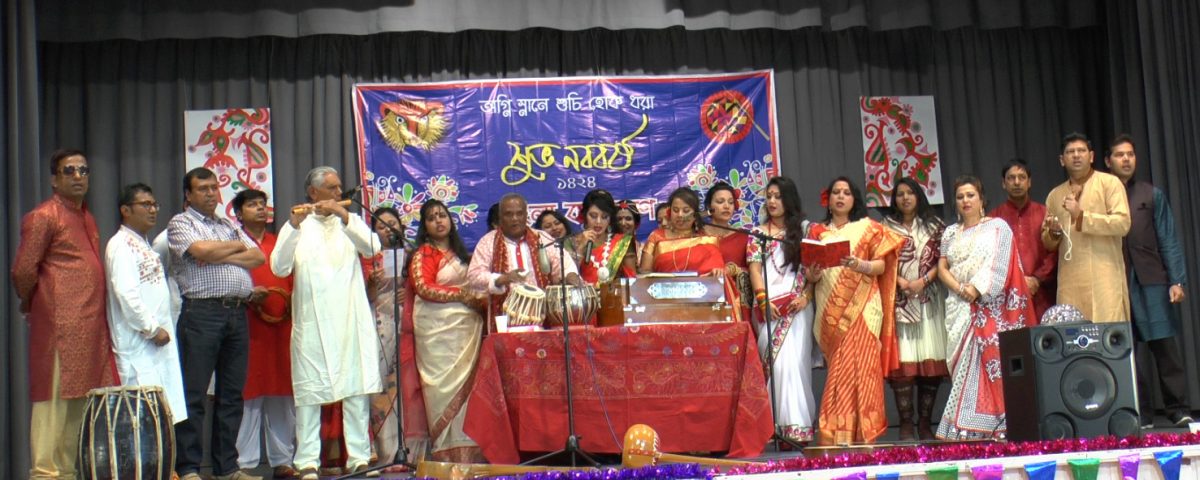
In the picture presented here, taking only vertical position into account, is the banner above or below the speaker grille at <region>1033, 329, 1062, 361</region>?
above

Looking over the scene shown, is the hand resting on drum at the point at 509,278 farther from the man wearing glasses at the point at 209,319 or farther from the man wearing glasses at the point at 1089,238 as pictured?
the man wearing glasses at the point at 1089,238

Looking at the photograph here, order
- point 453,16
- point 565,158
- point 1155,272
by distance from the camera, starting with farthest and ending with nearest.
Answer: point 565,158 → point 453,16 → point 1155,272

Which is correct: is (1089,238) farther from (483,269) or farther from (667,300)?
(483,269)

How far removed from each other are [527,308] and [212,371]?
1.45 meters

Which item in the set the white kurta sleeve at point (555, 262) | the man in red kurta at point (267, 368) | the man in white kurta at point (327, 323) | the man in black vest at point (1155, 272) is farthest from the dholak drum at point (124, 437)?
the man in black vest at point (1155, 272)

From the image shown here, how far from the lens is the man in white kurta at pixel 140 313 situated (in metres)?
4.94

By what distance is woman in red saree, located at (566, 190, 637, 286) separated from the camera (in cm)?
620

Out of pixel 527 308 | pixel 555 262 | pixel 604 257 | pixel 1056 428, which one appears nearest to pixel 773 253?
pixel 604 257

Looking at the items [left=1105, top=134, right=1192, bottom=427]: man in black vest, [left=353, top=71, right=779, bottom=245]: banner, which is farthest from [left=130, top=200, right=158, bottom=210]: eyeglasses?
[left=1105, top=134, right=1192, bottom=427]: man in black vest

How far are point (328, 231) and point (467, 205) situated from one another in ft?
6.37

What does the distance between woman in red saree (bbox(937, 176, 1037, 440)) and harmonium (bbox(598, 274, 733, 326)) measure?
4.24ft

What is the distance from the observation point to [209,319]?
209 inches

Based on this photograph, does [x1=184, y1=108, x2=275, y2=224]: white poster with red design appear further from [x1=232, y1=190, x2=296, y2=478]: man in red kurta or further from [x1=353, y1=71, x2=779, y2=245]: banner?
[x1=232, y1=190, x2=296, y2=478]: man in red kurta

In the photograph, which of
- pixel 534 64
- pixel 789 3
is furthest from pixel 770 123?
pixel 534 64
